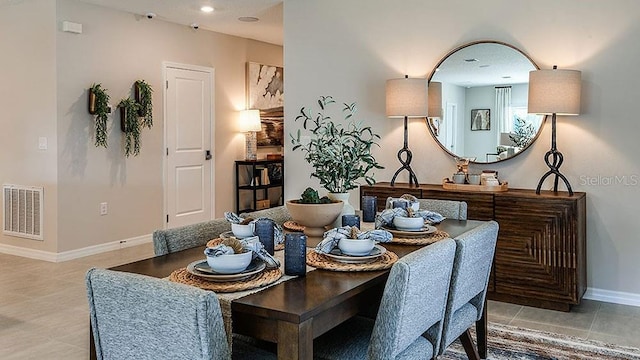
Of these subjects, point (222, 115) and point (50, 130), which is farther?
point (222, 115)

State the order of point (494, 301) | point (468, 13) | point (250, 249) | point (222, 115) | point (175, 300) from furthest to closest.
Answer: point (222, 115) → point (468, 13) → point (494, 301) → point (250, 249) → point (175, 300)

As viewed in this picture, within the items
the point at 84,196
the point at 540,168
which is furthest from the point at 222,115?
the point at 540,168

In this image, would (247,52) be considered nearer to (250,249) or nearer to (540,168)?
(540,168)

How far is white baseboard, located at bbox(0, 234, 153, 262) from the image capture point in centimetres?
531

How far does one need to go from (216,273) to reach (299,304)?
0.35 m

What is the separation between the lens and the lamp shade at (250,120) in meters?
7.10

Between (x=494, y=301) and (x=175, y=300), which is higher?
(x=175, y=300)

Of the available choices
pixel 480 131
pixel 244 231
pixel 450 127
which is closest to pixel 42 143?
pixel 450 127

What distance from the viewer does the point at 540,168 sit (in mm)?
4227

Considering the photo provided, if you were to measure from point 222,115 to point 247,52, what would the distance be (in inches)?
37.4

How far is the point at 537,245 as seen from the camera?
380 cm

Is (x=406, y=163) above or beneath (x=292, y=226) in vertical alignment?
above

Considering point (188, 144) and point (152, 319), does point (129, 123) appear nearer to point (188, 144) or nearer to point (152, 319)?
point (188, 144)

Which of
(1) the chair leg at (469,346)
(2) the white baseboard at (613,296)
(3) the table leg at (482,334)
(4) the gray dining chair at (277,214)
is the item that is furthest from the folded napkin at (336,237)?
(2) the white baseboard at (613,296)
